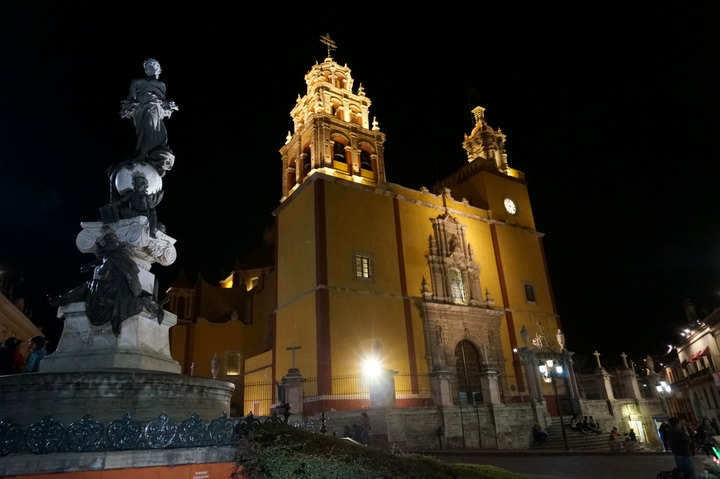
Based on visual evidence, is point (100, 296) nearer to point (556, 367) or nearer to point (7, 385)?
point (7, 385)

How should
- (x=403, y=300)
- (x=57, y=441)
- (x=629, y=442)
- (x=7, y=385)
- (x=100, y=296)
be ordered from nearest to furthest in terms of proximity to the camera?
(x=57, y=441), (x=7, y=385), (x=100, y=296), (x=629, y=442), (x=403, y=300)

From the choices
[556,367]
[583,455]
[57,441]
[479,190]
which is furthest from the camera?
[479,190]

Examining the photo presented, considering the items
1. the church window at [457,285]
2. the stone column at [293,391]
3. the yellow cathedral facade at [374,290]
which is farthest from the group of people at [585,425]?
the stone column at [293,391]

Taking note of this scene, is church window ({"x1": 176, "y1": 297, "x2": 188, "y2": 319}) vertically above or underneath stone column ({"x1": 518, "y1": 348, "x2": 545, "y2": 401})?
above

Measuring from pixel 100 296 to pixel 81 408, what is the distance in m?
1.57

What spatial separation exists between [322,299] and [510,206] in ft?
50.4

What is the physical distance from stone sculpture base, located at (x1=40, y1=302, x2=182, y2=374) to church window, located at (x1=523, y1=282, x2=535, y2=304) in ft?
77.4

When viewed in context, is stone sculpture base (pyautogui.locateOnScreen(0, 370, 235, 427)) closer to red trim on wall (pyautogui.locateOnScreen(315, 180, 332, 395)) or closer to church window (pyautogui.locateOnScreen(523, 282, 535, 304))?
red trim on wall (pyautogui.locateOnScreen(315, 180, 332, 395))

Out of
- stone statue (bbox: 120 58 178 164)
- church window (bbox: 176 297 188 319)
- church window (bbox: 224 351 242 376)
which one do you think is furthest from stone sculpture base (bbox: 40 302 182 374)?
church window (bbox: 176 297 188 319)

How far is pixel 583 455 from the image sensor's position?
12.3 m

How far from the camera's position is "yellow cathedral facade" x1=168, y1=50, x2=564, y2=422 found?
19.3 meters

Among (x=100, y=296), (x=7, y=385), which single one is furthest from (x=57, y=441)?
(x=100, y=296)

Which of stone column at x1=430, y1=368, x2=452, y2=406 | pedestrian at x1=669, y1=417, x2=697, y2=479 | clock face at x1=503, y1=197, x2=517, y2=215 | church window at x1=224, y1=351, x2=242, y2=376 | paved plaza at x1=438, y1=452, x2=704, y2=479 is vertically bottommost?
paved plaza at x1=438, y1=452, x2=704, y2=479

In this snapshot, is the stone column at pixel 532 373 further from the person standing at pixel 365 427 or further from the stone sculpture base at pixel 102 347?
the stone sculpture base at pixel 102 347
